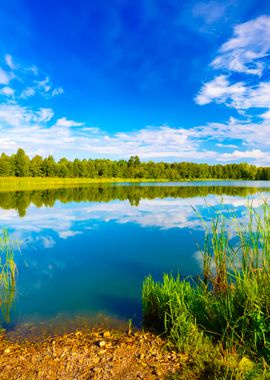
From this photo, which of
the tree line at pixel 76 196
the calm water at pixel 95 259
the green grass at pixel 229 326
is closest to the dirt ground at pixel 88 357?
the green grass at pixel 229 326

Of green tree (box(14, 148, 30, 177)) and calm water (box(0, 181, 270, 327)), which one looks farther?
green tree (box(14, 148, 30, 177))

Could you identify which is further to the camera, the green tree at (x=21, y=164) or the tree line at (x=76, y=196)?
the green tree at (x=21, y=164)

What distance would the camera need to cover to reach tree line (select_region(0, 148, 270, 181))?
70438 millimetres

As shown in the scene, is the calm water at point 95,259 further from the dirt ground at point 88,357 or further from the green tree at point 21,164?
the green tree at point 21,164

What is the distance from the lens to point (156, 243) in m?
11.2

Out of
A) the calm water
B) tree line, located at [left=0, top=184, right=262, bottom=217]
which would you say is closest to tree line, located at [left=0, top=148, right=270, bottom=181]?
tree line, located at [left=0, top=184, right=262, bottom=217]

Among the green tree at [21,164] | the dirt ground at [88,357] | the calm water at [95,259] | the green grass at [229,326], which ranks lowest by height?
the calm water at [95,259]

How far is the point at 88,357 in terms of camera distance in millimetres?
3775

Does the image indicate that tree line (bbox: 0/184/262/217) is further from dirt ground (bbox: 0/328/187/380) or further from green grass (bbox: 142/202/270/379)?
dirt ground (bbox: 0/328/187/380)

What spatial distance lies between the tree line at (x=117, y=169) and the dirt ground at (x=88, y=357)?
6933 centimetres

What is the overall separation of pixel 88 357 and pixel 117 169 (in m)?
94.0

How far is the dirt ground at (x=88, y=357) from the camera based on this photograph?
3.44 metres

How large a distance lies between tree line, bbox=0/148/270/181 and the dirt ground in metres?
69.3

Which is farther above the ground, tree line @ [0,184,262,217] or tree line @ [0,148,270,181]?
tree line @ [0,148,270,181]
